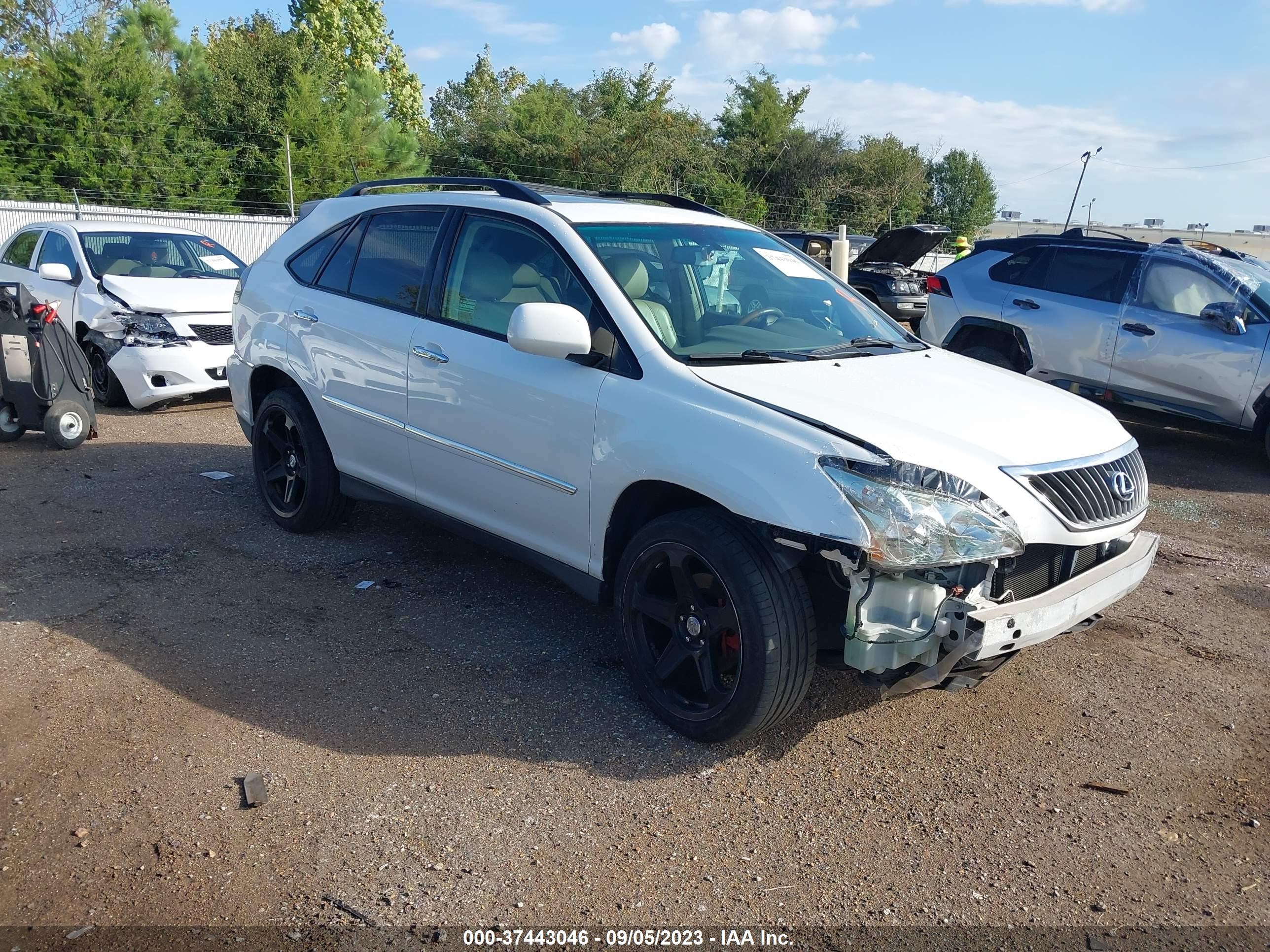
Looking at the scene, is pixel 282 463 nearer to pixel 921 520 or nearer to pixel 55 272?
pixel 921 520

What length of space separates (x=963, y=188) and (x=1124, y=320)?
48.0 meters

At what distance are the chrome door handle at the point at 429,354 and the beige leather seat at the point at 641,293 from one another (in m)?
0.87

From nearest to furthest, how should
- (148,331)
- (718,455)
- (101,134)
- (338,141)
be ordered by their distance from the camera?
(718,455) → (148,331) → (101,134) → (338,141)

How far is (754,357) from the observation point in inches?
151

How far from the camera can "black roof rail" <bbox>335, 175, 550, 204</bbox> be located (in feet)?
14.9

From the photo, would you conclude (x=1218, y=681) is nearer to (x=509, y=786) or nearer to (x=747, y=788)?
(x=747, y=788)

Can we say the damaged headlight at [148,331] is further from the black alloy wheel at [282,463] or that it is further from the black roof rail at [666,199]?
the black roof rail at [666,199]

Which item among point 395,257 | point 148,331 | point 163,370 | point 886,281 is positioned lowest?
point 163,370

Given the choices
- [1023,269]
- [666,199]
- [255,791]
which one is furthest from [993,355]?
[255,791]

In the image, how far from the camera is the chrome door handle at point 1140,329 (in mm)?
8328

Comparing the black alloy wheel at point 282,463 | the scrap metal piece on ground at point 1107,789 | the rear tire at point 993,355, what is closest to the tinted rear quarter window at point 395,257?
the black alloy wheel at point 282,463

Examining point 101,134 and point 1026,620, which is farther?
point 101,134

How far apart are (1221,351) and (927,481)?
6252 mm

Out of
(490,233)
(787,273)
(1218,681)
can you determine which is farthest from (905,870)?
(490,233)
